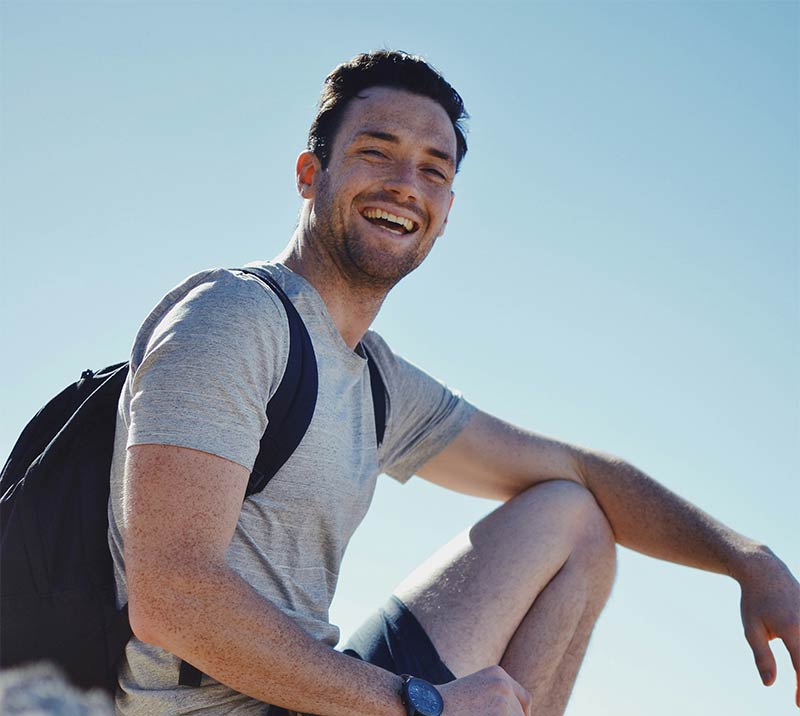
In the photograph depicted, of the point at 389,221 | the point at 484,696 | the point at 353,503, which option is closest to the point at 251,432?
the point at 353,503

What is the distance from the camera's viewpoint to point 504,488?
471 cm

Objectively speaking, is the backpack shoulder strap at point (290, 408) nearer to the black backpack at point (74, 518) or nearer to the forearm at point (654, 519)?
the black backpack at point (74, 518)

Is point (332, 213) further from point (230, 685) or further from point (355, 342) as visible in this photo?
point (230, 685)

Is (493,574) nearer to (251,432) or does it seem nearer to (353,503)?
(353,503)

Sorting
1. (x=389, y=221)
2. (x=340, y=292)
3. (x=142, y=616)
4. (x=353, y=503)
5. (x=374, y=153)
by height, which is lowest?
(x=142, y=616)

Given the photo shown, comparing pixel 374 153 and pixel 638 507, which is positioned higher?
pixel 374 153

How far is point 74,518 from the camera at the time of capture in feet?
10.2

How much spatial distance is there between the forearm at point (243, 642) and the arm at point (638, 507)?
185 centimetres

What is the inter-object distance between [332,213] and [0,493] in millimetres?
A: 1692

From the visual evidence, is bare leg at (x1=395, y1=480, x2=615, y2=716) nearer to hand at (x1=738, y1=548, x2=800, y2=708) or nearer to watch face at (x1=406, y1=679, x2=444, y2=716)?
hand at (x1=738, y1=548, x2=800, y2=708)

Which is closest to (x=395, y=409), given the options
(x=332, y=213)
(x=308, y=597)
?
(x=332, y=213)

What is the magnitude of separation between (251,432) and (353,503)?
78 centimetres

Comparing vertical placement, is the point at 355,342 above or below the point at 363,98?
below

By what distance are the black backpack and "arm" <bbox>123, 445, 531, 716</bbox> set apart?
0.25m
